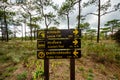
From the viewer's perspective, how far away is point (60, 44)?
24.8 ft

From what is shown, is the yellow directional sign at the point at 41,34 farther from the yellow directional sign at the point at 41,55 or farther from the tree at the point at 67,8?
the tree at the point at 67,8

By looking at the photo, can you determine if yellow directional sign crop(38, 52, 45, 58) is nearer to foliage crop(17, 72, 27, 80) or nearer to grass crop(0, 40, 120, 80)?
grass crop(0, 40, 120, 80)

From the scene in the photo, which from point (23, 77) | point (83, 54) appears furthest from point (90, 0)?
point (23, 77)

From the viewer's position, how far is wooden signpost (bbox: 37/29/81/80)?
755 cm

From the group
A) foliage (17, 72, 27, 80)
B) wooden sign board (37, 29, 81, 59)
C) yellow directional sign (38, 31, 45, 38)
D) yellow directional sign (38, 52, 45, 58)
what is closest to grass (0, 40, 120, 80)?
foliage (17, 72, 27, 80)

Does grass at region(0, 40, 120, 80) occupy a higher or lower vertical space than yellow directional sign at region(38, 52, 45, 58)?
lower

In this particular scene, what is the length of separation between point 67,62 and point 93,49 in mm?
4801

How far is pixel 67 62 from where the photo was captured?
40.2 feet

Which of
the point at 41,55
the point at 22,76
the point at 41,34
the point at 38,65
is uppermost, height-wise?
the point at 41,34

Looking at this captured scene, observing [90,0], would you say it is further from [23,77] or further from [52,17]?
[23,77]

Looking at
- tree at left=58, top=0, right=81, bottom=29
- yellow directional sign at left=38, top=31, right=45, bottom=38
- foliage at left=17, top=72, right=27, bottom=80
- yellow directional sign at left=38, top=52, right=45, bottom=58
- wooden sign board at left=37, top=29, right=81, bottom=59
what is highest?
tree at left=58, top=0, right=81, bottom=29

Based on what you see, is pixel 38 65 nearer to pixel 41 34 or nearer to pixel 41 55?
pixel 41 55

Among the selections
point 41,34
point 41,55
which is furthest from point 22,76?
point 41,34

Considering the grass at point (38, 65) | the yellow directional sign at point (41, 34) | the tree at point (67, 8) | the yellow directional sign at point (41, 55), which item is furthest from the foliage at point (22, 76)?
the tree at point (67, 8)
